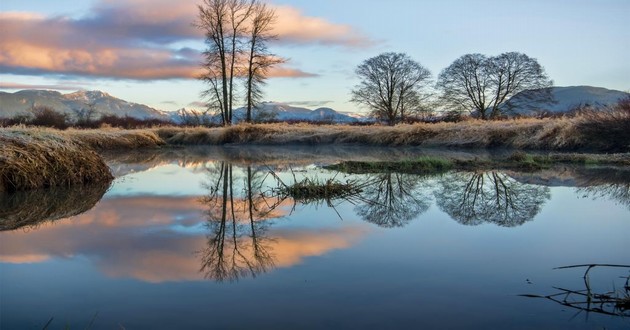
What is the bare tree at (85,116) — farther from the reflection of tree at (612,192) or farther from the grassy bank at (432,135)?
the reflection of tree at (612,192)

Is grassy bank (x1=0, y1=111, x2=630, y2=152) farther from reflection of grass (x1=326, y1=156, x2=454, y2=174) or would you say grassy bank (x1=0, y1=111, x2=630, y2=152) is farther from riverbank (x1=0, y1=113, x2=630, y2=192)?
reflection of grass (x1=326, y1=156, x2=454, y2=174)

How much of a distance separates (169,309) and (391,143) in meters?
18.0

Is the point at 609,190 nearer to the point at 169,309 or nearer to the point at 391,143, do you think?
the point at 169,309

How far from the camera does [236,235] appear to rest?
184 inches

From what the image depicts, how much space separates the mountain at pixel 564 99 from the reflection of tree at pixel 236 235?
3155 centimetres

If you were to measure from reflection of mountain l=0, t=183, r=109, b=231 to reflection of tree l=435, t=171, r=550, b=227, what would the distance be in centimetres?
452

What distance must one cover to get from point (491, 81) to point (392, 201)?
33865mm

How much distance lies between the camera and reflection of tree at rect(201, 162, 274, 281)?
142 inches

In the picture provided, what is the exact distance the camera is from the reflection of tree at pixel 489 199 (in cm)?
546

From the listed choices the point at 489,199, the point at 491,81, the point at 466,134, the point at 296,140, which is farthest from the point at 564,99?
the point at 489,199

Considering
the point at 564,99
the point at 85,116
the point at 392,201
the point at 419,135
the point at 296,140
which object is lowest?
the point at 392,201

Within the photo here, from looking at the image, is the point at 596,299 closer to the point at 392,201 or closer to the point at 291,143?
the point at 392,201

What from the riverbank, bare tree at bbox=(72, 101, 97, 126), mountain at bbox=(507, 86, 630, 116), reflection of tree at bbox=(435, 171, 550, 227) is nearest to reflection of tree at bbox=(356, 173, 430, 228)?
reflection of tree at bbox=(435, 171, 550, 227)

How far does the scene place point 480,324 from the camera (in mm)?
2570
